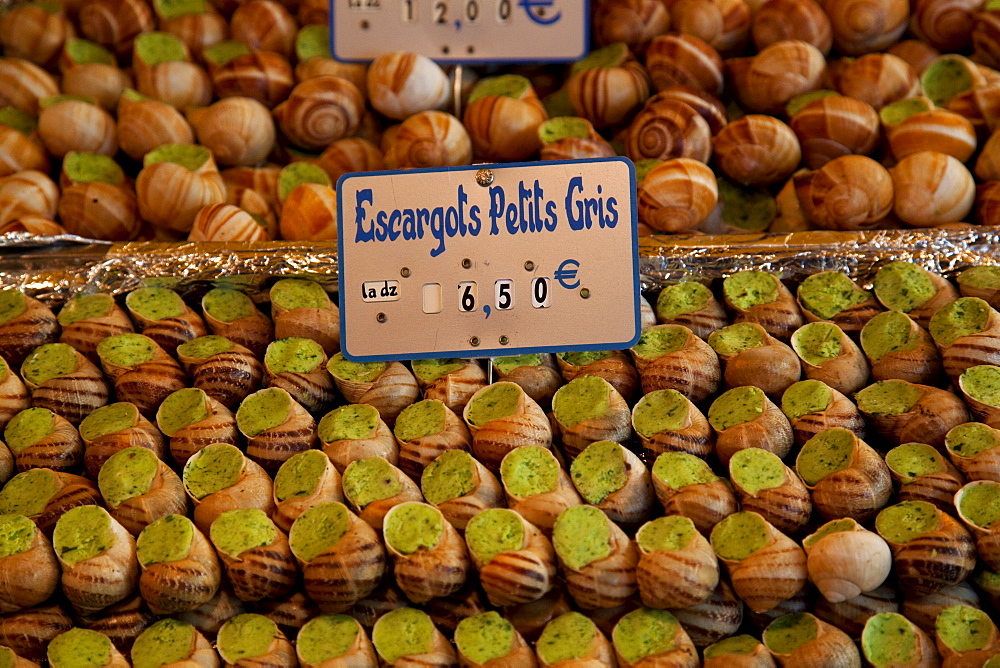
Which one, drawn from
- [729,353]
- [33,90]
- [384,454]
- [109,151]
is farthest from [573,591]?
[33,90]

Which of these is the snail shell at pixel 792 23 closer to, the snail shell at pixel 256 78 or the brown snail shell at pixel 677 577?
the snail shell at pixel 256 78

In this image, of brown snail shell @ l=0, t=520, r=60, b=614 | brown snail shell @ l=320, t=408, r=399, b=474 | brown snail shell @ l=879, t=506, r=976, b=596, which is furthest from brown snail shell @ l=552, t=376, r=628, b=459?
brown snail shell @ l=0, t=520, r=60, b=614

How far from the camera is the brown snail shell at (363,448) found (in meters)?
1.12

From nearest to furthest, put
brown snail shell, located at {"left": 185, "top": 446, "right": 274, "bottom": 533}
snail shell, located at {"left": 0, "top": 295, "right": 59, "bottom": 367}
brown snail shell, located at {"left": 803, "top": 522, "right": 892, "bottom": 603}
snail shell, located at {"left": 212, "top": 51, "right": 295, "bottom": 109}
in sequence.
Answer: brown snail shell, located at {"left": 803, "top": 522, "right": 892, "bottom": 603}, brown snail shell, located at {"left": 185, "top": 446, "right": 274, "bottom": 533}, snail shell, located at {"left": 0, "top": 295, "right": 59, "bottom": 367}, snail shell, located at {"left": 212, "top": 51, "right": 295, "bottom": 109}

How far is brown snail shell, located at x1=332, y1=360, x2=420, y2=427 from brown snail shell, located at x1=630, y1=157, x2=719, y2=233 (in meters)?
0.52

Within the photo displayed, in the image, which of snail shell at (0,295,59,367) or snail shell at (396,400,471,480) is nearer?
snail shell at (396,400,471,480)

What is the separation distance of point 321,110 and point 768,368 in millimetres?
972

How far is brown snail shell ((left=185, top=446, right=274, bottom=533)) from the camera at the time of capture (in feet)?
3.51

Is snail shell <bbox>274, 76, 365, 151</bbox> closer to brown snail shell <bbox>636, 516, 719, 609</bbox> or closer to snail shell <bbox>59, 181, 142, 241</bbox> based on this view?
snail shell <bbox>59, 181, 142, 241</bbox>

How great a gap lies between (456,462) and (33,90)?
1318 mm

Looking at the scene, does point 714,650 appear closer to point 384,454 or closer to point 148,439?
point 384,454

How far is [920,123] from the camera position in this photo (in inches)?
59.6

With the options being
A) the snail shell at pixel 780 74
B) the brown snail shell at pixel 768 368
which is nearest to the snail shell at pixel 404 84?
the snail shell at pixel 780 74

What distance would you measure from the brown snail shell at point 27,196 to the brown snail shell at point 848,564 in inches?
56.1
